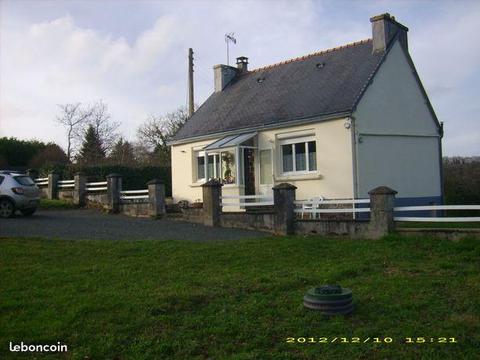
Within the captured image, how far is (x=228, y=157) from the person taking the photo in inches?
830

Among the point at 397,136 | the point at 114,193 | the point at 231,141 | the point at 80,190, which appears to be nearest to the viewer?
the point at 397,136

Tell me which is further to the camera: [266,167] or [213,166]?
[213,166]

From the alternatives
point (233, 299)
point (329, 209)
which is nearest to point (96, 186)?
point (329, 209)

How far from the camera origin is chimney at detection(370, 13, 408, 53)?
18.6 m

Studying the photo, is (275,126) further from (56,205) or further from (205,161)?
(56,205)

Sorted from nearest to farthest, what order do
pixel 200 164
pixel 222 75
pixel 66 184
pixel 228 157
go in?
pixel 228 157 → pixel 200 164 → pixel 66 184 → pixel 222 75

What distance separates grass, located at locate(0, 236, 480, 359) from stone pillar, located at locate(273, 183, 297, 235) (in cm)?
294

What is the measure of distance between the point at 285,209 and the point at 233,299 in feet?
23.5

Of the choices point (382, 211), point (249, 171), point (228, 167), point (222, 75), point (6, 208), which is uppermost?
point (222, 75)

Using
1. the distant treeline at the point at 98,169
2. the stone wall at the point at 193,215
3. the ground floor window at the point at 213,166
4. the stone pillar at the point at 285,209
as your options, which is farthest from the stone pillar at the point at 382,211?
the distant treeline at the point at 98,169

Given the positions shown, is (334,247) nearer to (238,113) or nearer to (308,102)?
(308,102)

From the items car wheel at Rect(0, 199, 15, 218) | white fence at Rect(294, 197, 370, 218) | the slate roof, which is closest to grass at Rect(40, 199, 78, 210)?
car wheel at Rect(0, 199, 15, 218)

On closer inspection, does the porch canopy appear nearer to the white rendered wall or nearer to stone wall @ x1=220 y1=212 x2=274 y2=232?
stone wall @ x1=220 y1=212 x2=274 y2=232

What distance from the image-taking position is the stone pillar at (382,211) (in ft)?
38.9
